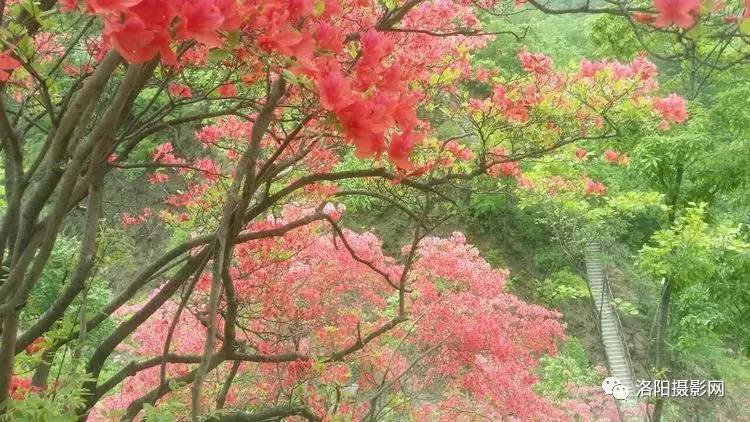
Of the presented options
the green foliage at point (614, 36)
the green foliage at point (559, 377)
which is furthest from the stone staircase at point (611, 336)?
Answer: the green foliage at point (614, 36)

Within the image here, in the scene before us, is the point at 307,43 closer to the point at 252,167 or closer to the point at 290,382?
the point at 252,167

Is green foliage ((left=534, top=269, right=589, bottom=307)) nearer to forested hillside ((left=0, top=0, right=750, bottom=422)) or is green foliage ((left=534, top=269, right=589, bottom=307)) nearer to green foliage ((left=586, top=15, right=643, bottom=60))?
forested hillside ((left=0, top=0, right=750, bottom=422))

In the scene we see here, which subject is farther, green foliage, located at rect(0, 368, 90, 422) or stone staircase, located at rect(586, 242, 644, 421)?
stone staircase, located at rect(586, 242, 644, 421)

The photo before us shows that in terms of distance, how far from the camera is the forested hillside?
1.41 meters

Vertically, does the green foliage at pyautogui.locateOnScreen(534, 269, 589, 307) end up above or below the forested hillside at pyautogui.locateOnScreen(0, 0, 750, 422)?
above

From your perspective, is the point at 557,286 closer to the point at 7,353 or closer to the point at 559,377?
the point at 559,377

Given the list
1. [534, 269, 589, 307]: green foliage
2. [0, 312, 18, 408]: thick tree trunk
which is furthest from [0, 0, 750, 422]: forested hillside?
[534, 269, 589, 307]: green foliage

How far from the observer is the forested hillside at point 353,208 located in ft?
4.63

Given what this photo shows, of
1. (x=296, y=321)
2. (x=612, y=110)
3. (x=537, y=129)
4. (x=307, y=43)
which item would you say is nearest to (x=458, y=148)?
(x=537, y=129)

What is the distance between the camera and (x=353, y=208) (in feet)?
34.7

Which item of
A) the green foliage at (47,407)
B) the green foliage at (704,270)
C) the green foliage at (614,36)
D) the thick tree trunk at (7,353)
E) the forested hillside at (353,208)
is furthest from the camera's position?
the green foliage at (614,36)

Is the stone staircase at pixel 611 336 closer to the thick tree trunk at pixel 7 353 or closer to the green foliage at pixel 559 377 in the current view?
the green foliage at pixel 559 377

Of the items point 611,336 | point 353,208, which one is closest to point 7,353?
point 353,208

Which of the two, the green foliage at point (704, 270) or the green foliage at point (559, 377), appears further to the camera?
the green foliage at point (559, 377)
